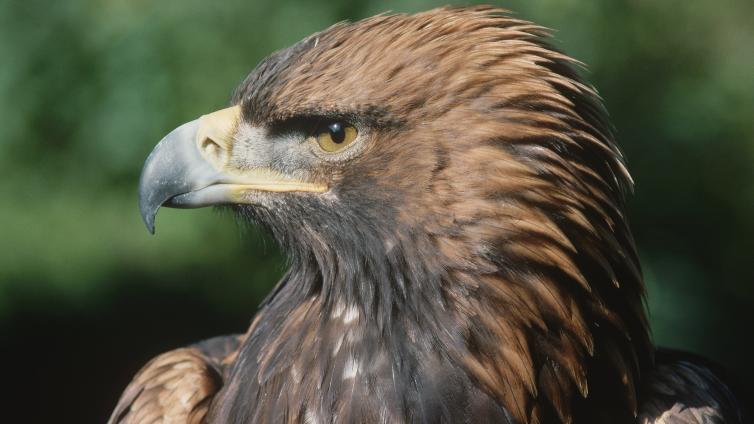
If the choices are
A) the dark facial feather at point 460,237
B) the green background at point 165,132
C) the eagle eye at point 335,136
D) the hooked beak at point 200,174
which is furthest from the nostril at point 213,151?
the green background at point 165,132

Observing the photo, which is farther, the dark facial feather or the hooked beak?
the hooked beak

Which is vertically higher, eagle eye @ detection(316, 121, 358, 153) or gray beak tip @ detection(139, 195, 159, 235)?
eagle eye @ detection(316, 121, 358, 153)

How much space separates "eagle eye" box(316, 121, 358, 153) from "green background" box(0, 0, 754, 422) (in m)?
2.31

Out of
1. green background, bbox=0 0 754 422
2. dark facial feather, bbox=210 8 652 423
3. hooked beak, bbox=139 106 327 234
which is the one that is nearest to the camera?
dark facial feather, bbox=210 8 652 423

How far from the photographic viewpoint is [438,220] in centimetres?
216

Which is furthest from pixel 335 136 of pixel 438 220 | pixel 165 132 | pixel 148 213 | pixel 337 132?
pixel 165 132

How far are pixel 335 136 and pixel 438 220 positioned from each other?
1.04 feet

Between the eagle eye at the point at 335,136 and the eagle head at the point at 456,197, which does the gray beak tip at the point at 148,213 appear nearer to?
the eagle head at the point at 456,197

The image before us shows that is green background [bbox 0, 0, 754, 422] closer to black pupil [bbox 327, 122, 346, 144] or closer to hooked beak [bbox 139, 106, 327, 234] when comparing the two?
hooked beak [bbox 139, 106, 327, 234]

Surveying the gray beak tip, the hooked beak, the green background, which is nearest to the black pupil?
the hooked beak

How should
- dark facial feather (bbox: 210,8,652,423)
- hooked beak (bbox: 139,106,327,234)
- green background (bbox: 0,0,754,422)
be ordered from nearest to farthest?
dark facial feather (bbox: 210,8,652,423), hooked beak (bbox: 139,106,327,234), green background (bbox: 0,0,754,422)

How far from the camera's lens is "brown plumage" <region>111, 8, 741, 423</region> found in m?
2.16

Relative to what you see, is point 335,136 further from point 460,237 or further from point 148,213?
point 148,213

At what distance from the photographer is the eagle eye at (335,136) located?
7.39 feet
